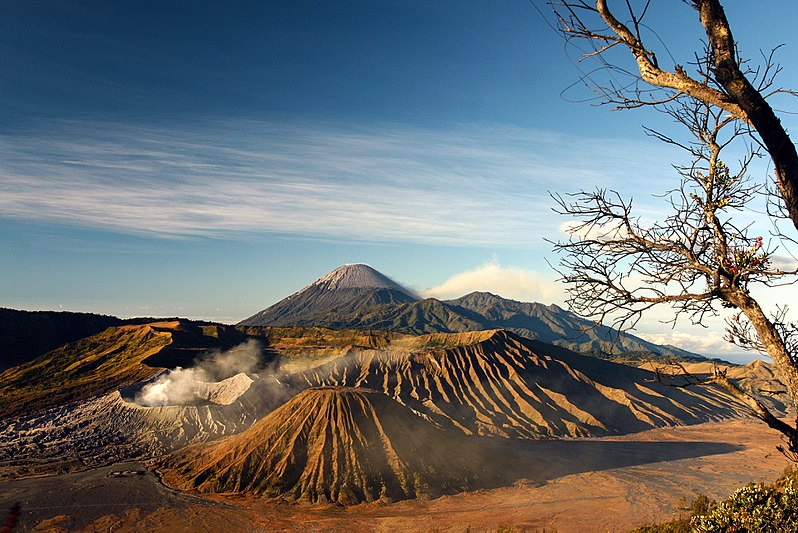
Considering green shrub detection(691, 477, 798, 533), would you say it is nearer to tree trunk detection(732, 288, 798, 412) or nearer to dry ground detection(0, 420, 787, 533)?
tree trunk detection(732, 288, 798, 412)

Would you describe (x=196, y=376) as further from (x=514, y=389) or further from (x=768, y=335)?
(x=768, y=335)

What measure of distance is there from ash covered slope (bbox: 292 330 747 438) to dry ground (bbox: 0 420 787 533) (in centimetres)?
2183

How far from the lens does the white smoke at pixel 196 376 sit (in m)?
84.7

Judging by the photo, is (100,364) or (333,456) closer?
(333,456)

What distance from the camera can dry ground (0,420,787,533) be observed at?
1686 inches

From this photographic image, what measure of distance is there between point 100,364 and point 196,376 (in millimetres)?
29916

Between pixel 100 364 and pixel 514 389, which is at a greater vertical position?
pixel 100 364

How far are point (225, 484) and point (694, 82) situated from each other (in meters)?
60.3

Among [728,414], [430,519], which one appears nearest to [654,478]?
[430,519]

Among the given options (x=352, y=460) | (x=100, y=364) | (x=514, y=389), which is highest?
(x=100, y=364)

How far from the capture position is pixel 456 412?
299ft

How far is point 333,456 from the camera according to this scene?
182 feet

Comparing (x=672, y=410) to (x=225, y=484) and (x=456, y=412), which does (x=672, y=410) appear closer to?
(x=456, y=412)

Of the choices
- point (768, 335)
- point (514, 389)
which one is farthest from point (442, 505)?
point (514, 389)
